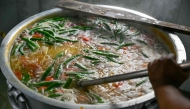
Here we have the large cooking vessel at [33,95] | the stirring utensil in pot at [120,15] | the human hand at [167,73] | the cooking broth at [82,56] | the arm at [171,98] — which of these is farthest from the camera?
the stirring utensil in pot at [120,15]

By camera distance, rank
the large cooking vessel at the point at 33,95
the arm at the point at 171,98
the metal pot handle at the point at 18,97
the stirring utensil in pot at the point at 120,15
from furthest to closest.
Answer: the stirring utensil in pot at the point at 120,15, the metal pot handle at the point at 18,97, the large cooking vessel at the point at 33,95, the arm at the point at 171,98

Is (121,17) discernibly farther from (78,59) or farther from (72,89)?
(72,89)

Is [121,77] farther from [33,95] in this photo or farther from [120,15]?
[120,15]

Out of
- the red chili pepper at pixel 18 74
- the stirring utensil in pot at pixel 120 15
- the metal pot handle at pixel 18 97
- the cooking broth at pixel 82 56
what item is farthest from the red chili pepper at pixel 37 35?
the metal pot handle at pixel 18 97

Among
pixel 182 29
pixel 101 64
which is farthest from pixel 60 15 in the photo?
pixel 182 29

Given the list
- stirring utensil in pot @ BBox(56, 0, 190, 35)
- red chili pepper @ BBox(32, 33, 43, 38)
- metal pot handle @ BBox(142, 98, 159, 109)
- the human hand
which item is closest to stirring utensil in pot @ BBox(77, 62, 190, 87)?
the human hand

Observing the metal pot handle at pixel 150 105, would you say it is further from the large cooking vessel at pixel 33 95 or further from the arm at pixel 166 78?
A: the arm at pixel 166 78

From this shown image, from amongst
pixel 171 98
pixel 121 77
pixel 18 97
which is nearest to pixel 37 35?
pixel 18 97
